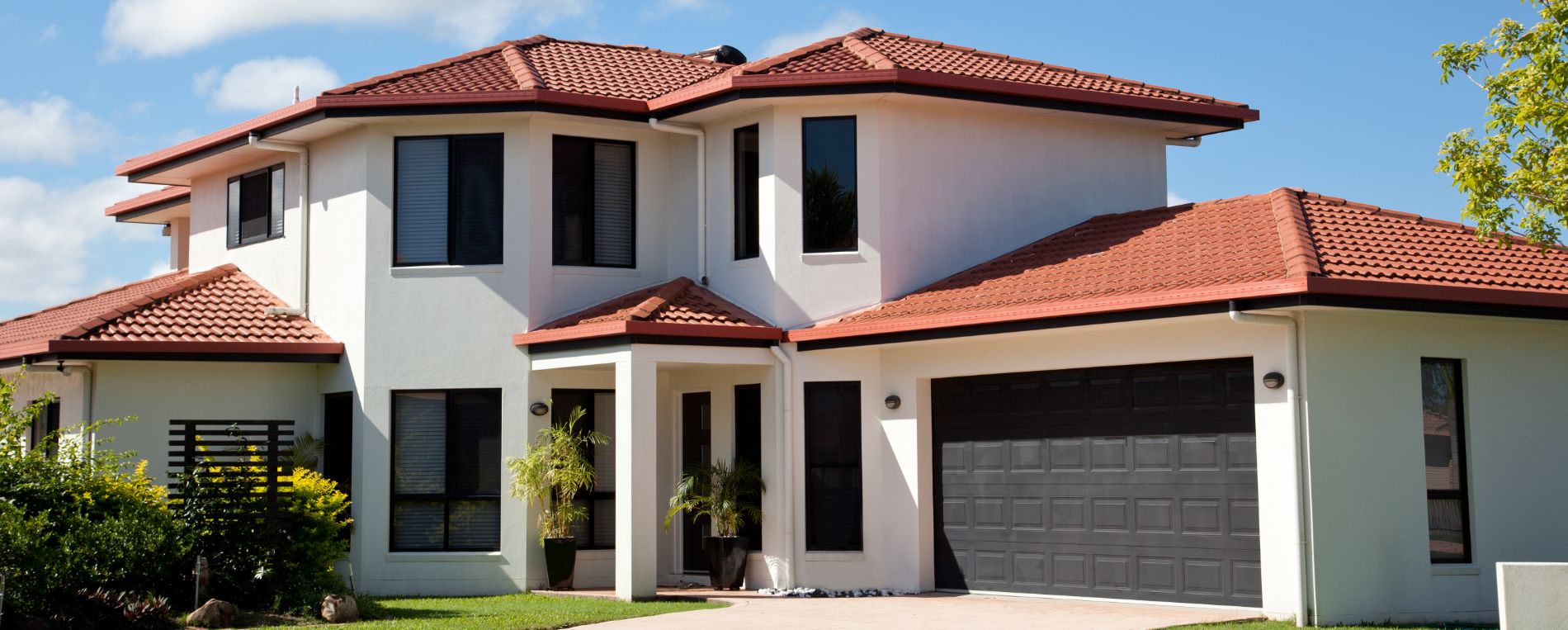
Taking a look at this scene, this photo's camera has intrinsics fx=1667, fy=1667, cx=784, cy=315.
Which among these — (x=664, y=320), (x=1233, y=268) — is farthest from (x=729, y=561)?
(x=1233, y=268)

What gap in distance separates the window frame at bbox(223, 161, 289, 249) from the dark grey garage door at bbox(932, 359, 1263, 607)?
8720 mm

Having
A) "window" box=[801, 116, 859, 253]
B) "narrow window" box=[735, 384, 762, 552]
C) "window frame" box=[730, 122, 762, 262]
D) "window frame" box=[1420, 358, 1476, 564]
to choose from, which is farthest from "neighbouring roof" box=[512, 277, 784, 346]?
"window frame" box=[1420, 358, 1476, 564]

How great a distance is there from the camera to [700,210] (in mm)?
19641

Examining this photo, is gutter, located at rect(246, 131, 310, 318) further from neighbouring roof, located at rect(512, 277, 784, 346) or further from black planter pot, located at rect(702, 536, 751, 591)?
black planter pot, located at rect(702, 536, 751, 591)

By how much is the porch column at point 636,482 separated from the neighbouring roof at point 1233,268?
1921mm

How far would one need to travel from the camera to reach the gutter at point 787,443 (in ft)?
59.7

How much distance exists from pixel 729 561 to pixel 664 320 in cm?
282

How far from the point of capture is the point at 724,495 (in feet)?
60.7

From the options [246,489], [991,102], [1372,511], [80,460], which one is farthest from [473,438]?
[1372,511]

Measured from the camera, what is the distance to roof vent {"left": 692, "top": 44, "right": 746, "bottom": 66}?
75.4ft

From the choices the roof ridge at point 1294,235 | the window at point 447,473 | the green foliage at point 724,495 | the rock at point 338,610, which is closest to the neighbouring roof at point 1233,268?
the roof ridge at point 1294,235

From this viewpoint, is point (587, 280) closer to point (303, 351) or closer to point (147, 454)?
point (303, 351)

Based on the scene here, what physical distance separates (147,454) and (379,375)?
2730 millimetres

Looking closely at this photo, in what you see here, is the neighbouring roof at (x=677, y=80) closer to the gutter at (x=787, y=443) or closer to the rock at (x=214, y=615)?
the gutter at (x=787, y=443)
